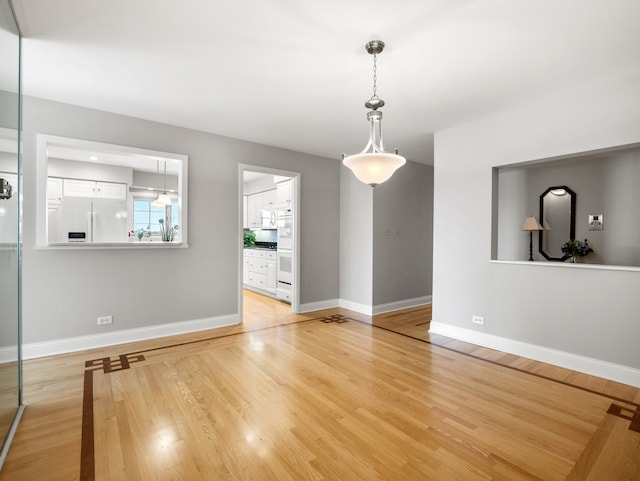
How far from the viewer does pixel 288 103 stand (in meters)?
3.28

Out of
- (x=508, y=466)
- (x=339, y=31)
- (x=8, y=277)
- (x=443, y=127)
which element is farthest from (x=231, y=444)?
(x=443, y=127)

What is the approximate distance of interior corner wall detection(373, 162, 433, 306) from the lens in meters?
5.21

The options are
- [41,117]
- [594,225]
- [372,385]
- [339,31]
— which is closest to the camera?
[339,31]

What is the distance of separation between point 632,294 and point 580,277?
37cm

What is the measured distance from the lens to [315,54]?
2420mm

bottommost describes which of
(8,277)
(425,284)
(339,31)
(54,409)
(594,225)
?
(54,409)

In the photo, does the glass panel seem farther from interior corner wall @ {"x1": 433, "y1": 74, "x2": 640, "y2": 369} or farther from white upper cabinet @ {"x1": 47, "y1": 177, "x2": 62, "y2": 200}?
white upper cabinet @ {"x1": 47, "y1": 177, "x2": 62, "y2": 200}

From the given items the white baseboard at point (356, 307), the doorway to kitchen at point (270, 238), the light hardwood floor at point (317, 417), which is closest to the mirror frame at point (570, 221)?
the light hardwood floor at point (317, 417)

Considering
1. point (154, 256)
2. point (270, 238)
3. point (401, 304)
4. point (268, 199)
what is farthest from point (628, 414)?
point (268, 199)

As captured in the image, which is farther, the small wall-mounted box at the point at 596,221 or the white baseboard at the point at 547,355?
the small wall-mounted box at the point at 596,221

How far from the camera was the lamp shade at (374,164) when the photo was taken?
2.27m

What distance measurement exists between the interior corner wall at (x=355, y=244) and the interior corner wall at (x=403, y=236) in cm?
10

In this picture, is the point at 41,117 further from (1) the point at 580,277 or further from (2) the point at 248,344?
(1) the point at 580,277

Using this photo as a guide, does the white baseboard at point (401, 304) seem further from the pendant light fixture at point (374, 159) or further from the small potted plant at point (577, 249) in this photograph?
the pendant light fixture at point (374, 159)
